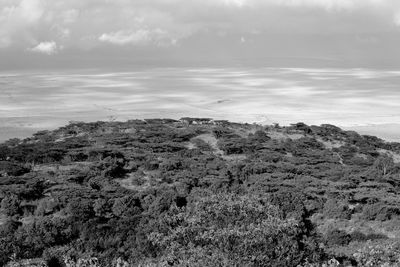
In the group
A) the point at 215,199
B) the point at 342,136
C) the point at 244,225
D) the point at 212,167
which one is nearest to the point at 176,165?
the point at 212,167

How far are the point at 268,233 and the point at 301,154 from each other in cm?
1656

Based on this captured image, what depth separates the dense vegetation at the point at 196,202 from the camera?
11312 mm

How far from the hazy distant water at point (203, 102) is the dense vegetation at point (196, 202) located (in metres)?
20.2

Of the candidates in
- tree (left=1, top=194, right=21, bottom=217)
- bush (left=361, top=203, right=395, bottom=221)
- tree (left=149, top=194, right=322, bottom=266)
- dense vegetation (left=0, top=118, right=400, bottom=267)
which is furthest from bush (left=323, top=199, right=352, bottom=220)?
tree (left=1, top=194, right=21, bottom=217)

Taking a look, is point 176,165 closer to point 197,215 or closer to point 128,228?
point 128,228

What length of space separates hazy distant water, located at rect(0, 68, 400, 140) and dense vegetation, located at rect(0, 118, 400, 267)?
66.2ft

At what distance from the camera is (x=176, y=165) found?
75.7ft

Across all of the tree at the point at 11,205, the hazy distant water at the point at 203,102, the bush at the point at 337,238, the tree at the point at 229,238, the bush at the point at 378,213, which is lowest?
the bush at the point at 337,238

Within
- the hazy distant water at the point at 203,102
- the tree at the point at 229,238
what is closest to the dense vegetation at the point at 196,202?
the tree at the point at 229,238

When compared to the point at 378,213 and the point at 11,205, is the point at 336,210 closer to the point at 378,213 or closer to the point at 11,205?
the point at 378,213

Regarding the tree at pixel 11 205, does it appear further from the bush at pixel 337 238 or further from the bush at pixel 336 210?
the bush at pixel 336 210

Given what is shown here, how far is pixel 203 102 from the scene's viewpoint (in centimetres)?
7112

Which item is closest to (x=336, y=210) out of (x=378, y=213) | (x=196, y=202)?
(x=378, y=213)

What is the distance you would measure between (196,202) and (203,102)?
186ft
